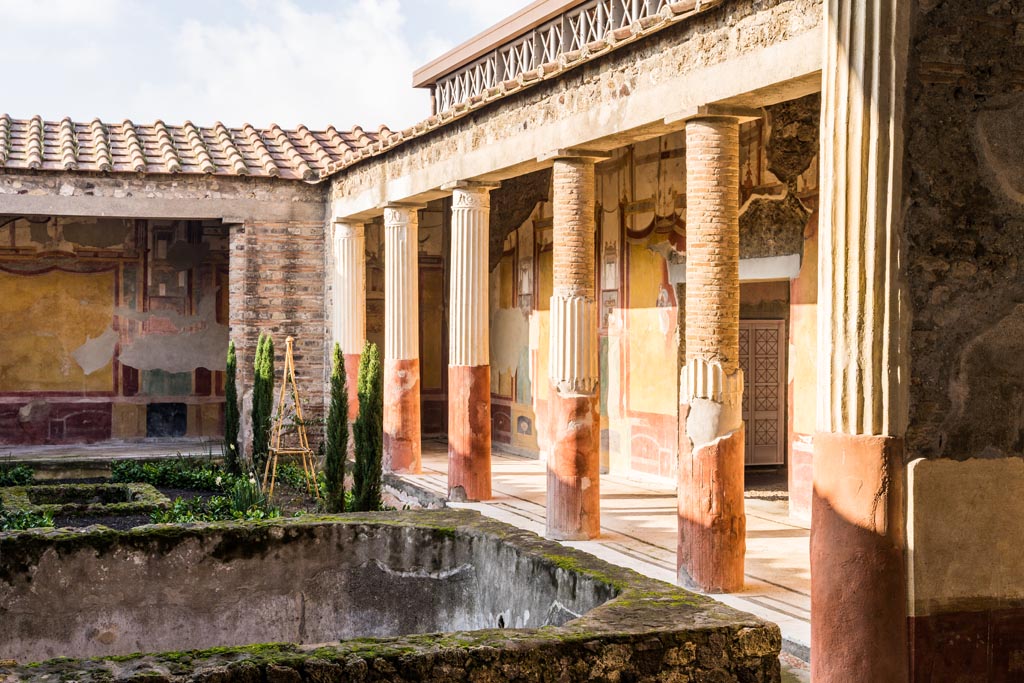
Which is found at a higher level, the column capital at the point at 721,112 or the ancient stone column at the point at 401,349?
the column capital at the point at 721,112

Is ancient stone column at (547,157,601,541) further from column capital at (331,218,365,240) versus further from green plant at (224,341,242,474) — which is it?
column capital at (331,218,365,240)

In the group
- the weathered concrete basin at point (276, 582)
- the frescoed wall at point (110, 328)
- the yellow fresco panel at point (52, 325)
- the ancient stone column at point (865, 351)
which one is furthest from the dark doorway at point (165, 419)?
the ancient stone column at point (865, 351)

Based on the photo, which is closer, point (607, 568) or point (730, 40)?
point (607, 568)

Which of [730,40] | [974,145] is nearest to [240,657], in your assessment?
[974,145]

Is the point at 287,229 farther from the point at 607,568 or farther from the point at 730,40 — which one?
the point at 607,568

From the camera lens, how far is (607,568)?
423 cm

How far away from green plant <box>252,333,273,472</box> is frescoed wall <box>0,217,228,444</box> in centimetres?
382

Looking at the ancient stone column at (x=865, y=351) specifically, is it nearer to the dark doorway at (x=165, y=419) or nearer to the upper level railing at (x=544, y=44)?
the upper level railing at (x=544, y=44)

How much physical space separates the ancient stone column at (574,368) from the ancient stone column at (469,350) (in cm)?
183

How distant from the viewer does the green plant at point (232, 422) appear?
1296 centimetres

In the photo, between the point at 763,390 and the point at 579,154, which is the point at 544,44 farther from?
the point at 579,154

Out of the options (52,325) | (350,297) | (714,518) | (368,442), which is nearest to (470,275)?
(368,442)

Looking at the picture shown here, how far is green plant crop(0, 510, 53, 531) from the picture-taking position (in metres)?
9.16

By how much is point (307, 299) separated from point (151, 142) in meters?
2.75
